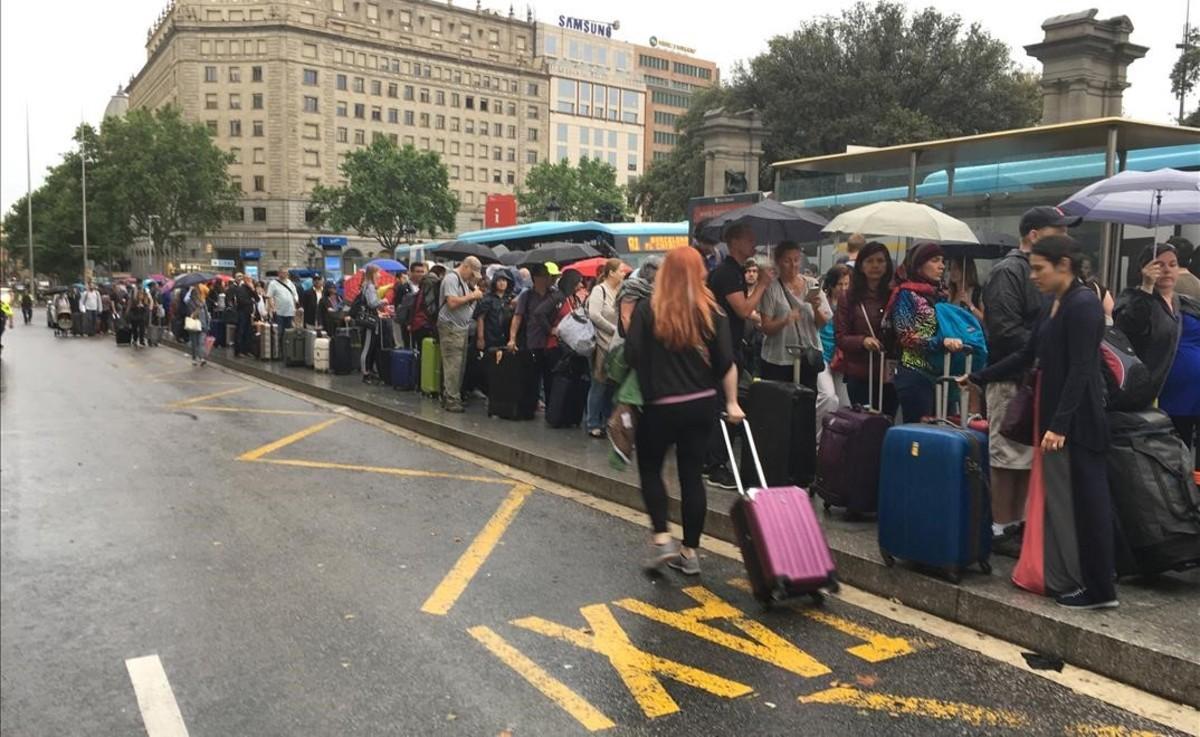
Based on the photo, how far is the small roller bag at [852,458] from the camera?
5.57m

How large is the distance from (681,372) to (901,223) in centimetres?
356

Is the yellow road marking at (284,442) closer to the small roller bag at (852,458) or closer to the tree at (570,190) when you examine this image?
the small roller bag at (852,458)

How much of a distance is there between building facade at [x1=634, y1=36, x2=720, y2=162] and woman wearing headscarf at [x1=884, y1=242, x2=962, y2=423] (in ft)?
446

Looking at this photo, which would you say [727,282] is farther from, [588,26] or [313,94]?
[588,26]

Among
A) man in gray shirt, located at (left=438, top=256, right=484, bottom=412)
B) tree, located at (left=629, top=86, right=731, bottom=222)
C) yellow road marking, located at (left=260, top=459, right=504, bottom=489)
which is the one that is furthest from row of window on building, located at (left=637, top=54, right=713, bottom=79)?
yellow road marking, located at (left=260, top=459, right=504, bottom=489)

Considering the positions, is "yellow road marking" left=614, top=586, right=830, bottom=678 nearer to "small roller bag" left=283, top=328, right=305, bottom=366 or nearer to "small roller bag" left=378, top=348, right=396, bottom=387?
"small roller bag" left=378, top=348, right=396, bottom=387

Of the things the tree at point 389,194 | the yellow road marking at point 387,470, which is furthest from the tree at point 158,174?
the yellow road marking at point 387,470

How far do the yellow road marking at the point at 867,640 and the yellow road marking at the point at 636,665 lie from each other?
0.72 meters

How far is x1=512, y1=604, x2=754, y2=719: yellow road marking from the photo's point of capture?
12.1ft

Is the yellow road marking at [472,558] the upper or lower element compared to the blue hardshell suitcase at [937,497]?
lower

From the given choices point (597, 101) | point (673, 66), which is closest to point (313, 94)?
point (597, 101)

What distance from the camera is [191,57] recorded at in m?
93.4

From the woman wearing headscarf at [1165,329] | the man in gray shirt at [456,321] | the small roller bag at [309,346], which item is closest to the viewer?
the woman wearing headscarf at [1165,329]

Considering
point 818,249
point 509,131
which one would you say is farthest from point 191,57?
point 818,249
